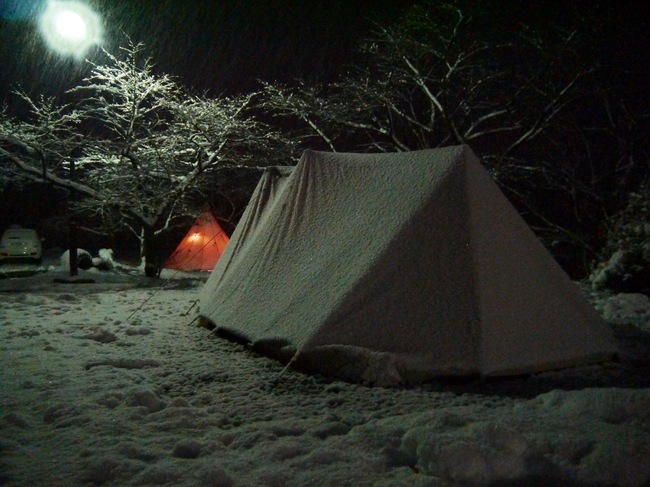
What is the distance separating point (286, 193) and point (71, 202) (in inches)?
329

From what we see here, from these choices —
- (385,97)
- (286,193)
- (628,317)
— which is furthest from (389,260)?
(385,97)

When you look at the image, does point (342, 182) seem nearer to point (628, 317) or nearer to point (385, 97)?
point (628, 317)

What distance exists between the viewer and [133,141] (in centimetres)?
1299

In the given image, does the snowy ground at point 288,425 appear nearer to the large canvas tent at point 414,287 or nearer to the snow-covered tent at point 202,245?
the large canvas tent at point 414,287

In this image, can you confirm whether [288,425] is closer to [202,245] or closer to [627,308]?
[627,308]

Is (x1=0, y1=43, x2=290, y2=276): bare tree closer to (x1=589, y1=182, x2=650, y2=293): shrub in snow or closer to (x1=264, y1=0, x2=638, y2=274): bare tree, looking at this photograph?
(x1=264, y1=0, x2=638, y2=274): bare tree

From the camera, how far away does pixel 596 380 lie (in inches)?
166

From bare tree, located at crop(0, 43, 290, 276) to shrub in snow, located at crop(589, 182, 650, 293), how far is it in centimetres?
871

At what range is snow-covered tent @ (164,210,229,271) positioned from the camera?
1621 cm

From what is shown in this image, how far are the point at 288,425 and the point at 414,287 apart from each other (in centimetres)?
170

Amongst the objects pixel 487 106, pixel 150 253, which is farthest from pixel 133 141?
pixel 487 106

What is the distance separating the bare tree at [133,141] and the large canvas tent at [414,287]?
837 centimetres

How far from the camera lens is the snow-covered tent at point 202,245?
16211 millimetres

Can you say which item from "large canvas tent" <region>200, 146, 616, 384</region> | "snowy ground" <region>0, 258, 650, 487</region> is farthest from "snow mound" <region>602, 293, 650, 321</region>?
"large canvas tent" <region>200, 146, 616, 384</region>
